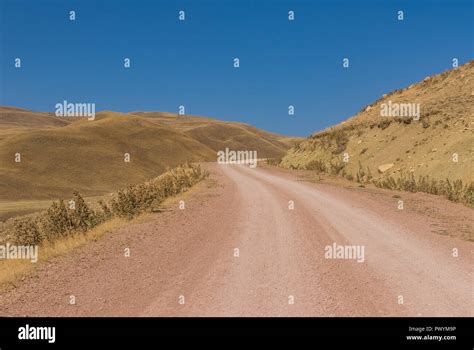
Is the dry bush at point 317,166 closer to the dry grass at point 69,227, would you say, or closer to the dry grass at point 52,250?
the dry grass at point 69,227

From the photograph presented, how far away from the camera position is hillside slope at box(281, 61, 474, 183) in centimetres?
2238

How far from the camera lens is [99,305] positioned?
663cm

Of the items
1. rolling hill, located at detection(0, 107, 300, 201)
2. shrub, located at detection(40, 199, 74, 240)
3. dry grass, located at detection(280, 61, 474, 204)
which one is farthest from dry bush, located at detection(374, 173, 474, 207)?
rolling hill, located at detection(0, 107, 300, 201)

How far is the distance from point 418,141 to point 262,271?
21.8m

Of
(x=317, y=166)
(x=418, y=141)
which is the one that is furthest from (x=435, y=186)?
(x=317, y=166)

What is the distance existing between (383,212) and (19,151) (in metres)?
88.6

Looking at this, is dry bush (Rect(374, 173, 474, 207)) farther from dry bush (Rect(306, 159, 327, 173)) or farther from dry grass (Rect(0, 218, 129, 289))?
dry grass (Rect(0, 218, 129, 289))

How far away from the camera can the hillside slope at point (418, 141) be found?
73.4 ft

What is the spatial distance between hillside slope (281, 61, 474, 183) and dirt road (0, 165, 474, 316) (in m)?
9.53

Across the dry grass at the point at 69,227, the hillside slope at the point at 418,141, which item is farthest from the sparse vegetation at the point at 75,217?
the hillside slope at the point at 418,141

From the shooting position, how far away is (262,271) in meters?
8.02

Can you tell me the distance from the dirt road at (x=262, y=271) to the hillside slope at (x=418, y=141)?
9.53 m

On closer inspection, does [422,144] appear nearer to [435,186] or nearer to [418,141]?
[418,141]
